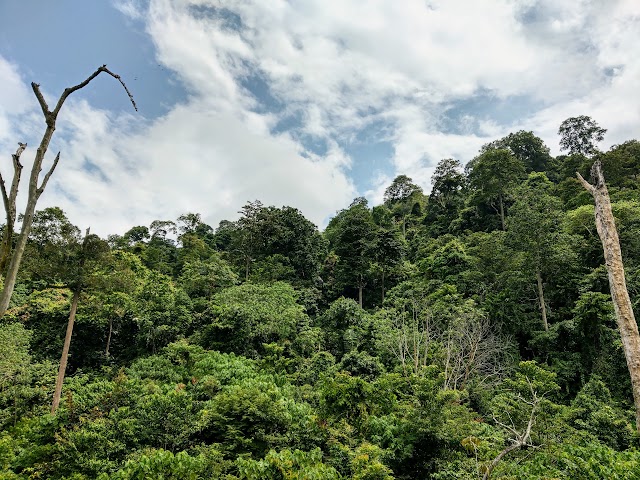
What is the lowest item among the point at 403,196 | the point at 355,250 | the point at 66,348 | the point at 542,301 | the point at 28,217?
the point at 66,348

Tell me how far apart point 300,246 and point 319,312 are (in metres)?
6.36

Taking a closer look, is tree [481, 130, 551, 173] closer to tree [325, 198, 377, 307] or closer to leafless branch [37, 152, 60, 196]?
tree [325, 198, 377, 307]

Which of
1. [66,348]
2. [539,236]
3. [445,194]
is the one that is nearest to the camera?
[66,348]

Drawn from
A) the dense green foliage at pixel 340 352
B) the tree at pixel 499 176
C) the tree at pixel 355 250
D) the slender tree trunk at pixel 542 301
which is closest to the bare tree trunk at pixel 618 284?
the dense green foliage at pixel 340 352

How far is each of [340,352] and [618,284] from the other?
51.3ft

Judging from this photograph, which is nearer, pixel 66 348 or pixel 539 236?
pixel 66 348

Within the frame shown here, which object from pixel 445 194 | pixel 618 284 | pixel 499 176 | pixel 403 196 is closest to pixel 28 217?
pixel 618 284

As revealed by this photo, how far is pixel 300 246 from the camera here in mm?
29594

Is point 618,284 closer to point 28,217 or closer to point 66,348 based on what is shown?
point 28,217

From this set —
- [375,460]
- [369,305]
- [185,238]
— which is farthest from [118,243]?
[375,460]

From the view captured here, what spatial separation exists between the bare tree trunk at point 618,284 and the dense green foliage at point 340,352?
1.70 metres

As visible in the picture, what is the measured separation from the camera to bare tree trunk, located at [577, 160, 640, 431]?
4.59 meters

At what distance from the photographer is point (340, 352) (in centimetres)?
1931

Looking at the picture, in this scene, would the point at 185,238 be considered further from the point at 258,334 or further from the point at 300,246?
the point at 258,334
